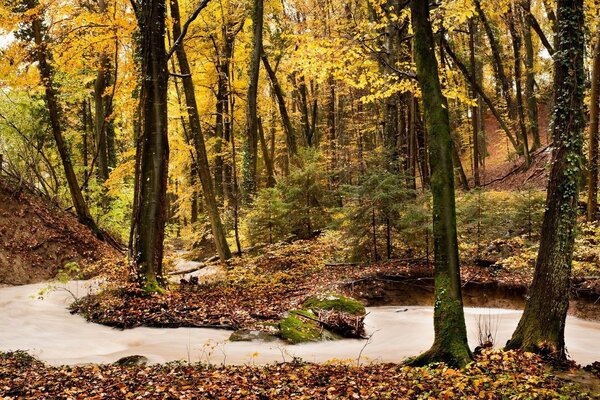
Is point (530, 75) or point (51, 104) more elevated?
point (530, 75)

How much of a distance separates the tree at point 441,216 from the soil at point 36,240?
35.7 ft

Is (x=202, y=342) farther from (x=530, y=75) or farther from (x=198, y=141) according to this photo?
(x=530, y=75)

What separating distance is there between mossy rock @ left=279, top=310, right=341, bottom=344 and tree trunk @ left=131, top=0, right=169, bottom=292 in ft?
11.8

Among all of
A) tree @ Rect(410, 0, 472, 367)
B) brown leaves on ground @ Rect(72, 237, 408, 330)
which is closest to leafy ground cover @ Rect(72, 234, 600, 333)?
brown leaves on ground @ Rect(72, 237, 408, 330)

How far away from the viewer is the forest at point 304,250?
604 centimetres

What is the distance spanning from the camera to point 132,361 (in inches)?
272

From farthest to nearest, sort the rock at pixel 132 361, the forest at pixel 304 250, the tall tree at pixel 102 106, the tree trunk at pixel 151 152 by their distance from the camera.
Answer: the tall tree at pixel 102 106 < the tree trunk at pixel 151 152 < the rock at pixel 132 361 < the forest at pixel 304 250

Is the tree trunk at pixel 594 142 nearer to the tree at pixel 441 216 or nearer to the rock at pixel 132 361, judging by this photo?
the tree at pixel 441 216

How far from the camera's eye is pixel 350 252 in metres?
13.6

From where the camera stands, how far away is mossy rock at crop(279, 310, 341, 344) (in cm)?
843

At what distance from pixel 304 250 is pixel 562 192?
9083 millimetres

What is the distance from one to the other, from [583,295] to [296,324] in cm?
701

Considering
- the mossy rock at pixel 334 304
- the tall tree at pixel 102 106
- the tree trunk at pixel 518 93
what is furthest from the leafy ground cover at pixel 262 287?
the tree trunk at pixel 518 93

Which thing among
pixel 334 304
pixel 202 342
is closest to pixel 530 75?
pixel 334 304
